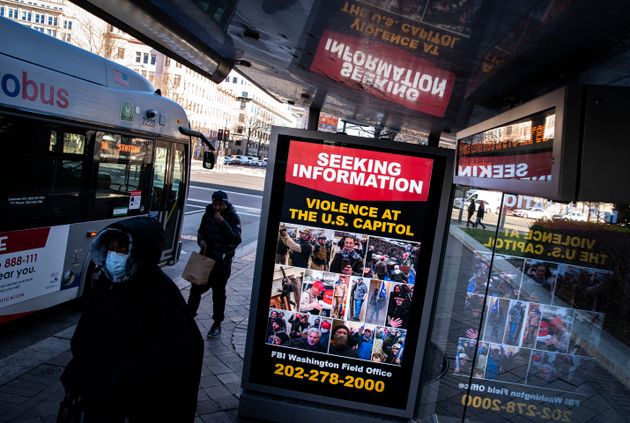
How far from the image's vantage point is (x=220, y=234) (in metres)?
6.05

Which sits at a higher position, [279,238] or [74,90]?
[74,90]

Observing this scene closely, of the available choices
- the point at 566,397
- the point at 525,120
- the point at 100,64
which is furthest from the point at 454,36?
the point at 100,64

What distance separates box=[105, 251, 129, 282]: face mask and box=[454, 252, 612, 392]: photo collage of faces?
113 inches

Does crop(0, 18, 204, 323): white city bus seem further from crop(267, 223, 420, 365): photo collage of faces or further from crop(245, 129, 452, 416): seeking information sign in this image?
crop(267, 223, 420, 365): photo collage of faces

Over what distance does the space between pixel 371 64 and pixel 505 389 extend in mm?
2834

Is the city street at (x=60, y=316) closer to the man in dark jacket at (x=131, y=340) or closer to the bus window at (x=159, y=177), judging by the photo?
the bus window at (x=159, y=177)

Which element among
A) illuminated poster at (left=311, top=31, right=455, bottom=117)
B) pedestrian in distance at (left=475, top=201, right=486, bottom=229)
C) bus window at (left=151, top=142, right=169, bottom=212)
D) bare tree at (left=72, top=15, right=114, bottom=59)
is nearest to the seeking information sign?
illuminated poster at (left=311, top=31, right=455, bottom=117)

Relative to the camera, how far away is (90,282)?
277 inches

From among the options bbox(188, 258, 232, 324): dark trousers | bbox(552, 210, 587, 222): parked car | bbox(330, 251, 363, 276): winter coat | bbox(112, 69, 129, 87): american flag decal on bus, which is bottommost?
bbox(188, 258, 232, 324): dark trousers

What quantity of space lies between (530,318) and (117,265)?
128 inches

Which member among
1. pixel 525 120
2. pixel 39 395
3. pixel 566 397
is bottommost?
pixel 39 395

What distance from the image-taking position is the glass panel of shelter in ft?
13.3

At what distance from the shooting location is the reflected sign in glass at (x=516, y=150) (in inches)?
75.9

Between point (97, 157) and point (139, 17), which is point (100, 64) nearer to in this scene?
point (97, 157)
